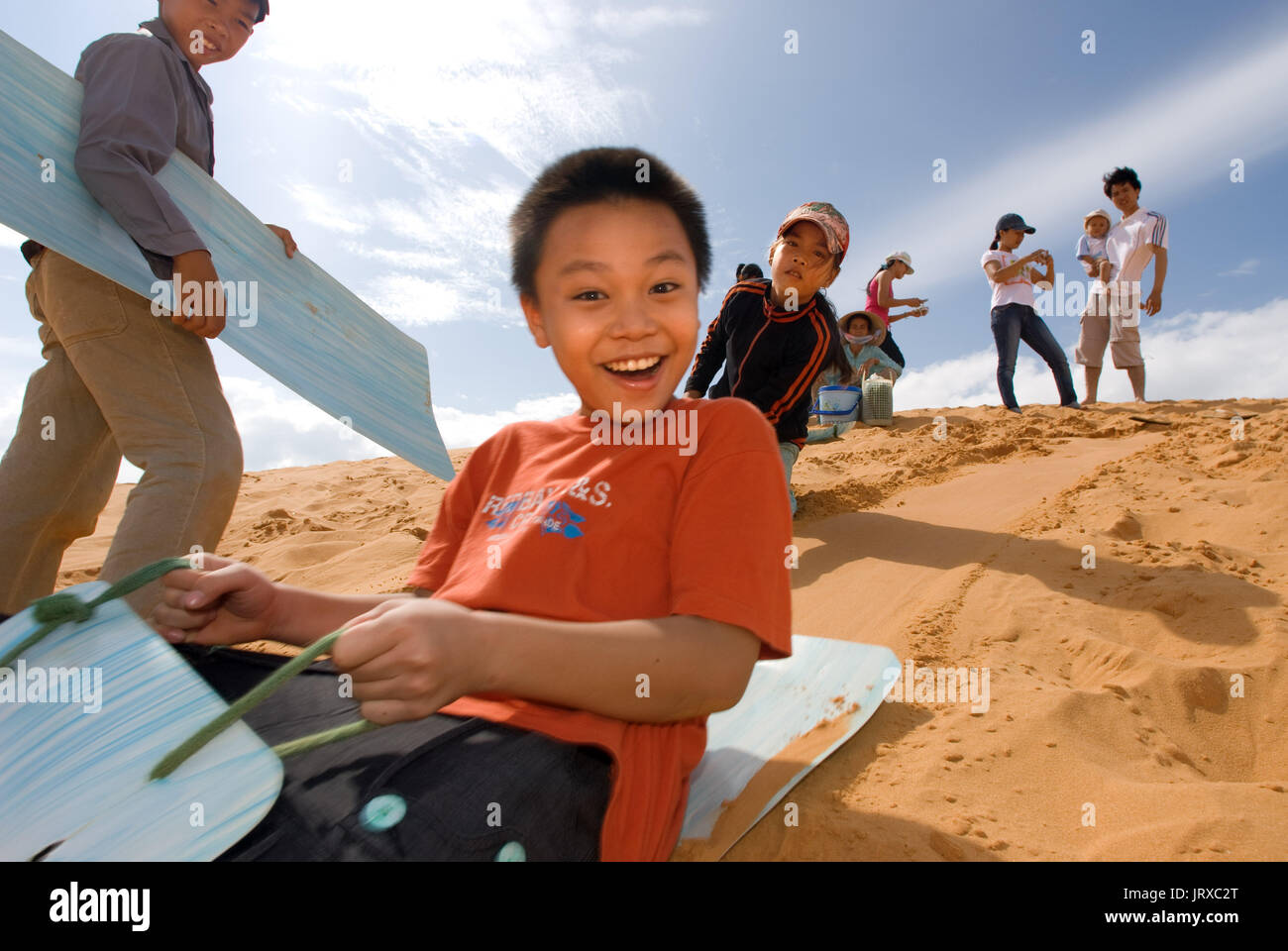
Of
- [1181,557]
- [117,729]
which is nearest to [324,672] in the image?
[117,729]

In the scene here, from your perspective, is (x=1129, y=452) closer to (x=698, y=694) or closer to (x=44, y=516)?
(x=698, y=694)

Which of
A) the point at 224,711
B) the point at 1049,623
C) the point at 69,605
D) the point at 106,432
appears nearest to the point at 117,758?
the point at 224,711

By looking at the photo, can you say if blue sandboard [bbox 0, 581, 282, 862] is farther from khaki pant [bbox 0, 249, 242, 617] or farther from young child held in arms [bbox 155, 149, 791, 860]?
khaki pant [bbox 0, 249, 242, 617]

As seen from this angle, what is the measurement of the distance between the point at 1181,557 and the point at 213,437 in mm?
3336

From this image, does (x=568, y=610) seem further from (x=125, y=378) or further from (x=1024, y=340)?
(x=1024, y=340)

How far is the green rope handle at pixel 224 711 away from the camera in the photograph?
33.9 inches

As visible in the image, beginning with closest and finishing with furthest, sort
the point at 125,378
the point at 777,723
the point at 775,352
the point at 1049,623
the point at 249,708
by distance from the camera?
the point at 249,708
the point at 777,723
the point at 125,378
the point at 1049,623
the point at 775,352

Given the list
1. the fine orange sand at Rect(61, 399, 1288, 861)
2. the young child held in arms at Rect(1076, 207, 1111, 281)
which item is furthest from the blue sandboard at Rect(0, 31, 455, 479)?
the young child held in arms at Rect(1076, 207, 1111, 281)

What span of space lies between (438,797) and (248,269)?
2493 millimetres

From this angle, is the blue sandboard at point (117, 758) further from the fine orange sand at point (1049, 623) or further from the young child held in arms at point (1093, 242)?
the young child held in arms at point (1093, 242)

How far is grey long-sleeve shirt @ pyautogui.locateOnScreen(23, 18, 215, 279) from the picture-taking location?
6.31ft

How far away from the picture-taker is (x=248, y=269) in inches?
108

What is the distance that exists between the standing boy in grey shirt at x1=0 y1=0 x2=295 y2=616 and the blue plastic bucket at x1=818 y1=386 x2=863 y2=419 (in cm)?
581

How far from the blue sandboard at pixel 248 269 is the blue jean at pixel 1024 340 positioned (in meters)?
A: 5.24
